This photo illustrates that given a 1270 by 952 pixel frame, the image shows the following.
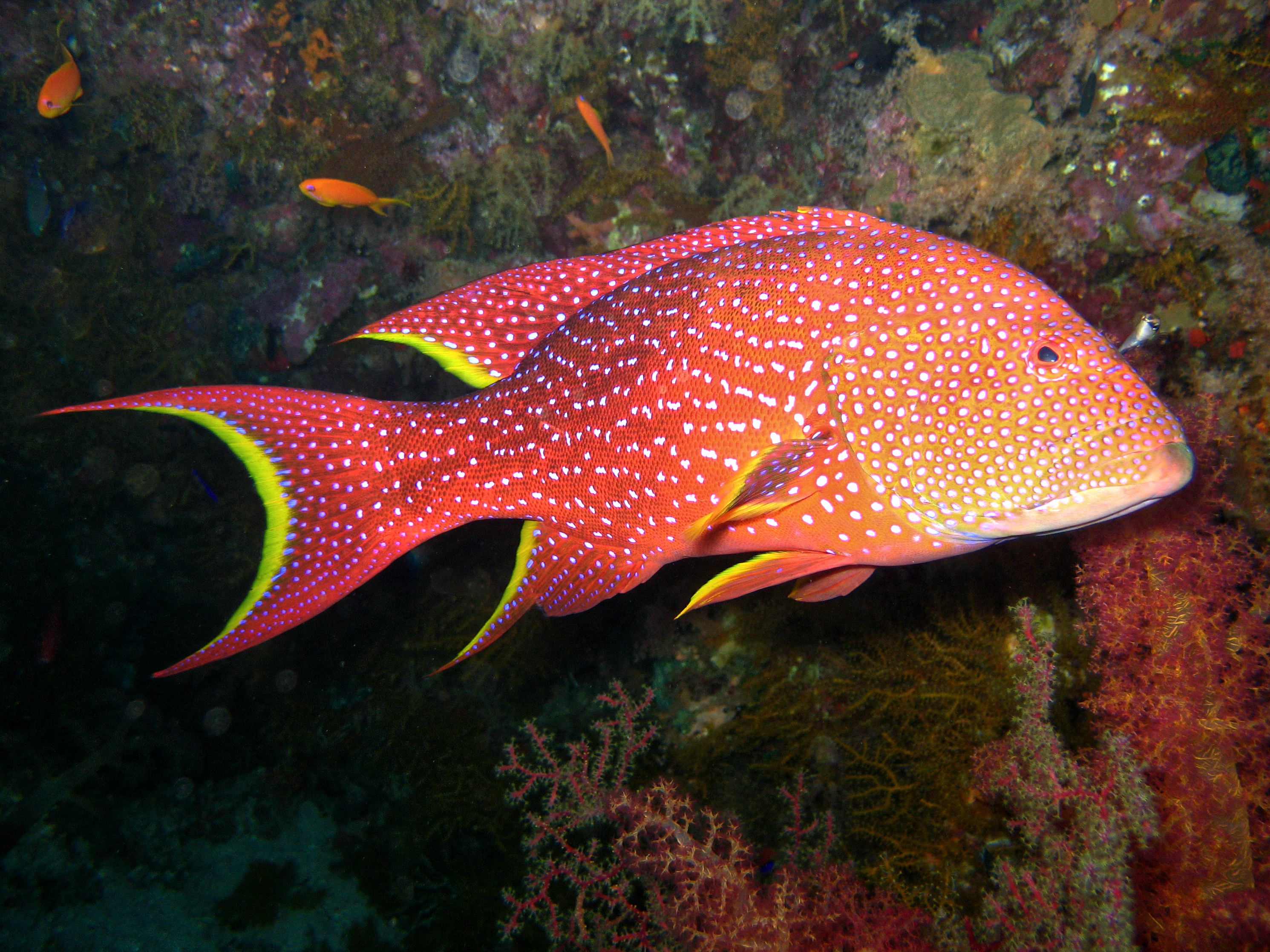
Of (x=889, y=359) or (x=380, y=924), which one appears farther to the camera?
(x=380, y=924)

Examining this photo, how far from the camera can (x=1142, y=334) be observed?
3172 mm

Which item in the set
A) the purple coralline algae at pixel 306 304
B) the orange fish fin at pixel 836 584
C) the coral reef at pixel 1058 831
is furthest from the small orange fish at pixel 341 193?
the coral reef at pixel 1058 831

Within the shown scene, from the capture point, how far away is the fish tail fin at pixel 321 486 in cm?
260

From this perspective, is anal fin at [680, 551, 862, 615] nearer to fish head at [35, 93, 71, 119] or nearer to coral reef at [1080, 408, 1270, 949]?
coral reef at [1080, 408, 1270, 949]

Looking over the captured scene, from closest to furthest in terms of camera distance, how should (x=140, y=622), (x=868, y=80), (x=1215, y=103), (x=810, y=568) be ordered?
1. (x=810, y=568)
2. (x=1215, y=103)
3. (x=868, y=80)
4. (x=140, y=622)

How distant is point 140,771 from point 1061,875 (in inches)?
337

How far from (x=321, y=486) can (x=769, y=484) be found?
218 cm

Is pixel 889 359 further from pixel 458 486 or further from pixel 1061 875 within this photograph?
pixel 1061 875

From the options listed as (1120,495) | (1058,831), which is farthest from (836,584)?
(1058,831)

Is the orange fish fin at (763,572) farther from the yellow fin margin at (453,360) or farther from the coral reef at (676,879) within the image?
the coral reef at (676,879)

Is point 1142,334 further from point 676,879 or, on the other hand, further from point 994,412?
point 676,879

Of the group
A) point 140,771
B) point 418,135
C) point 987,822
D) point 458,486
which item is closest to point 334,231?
point 418,135

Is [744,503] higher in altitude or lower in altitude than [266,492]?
higher

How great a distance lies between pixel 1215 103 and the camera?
10.5 feet
